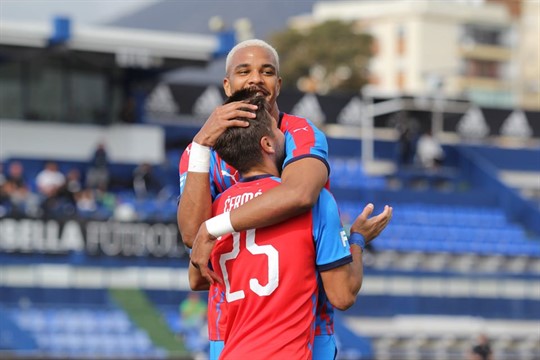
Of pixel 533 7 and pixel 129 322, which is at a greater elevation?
pixel 533 7

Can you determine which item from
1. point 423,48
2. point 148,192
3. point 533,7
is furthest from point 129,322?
point 533,7

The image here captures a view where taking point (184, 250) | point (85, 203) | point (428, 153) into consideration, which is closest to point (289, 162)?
point (85, 203)

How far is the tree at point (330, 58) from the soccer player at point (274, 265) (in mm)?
57602

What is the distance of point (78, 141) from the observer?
2856 cm

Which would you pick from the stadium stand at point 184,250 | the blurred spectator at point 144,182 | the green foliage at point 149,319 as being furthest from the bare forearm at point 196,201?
the blurred spectator at point 144,182

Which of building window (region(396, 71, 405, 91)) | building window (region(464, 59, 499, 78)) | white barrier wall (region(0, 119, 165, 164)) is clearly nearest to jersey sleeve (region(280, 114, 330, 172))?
white barrier wall (region(0, 119, 165, 164))

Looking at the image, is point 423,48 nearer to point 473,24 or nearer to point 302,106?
point 473,24

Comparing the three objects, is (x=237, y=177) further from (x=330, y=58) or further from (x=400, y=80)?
(x=400, y=80)

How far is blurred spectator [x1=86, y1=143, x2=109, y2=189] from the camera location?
25.8 metres

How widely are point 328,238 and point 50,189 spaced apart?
19683 mm

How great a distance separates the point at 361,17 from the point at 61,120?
4978 centimetres

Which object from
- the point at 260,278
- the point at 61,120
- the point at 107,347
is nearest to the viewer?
the point at 260,278

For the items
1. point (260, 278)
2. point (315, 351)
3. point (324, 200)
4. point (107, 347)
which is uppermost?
point (324, 200)

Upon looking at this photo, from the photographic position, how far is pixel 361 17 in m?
76.7
